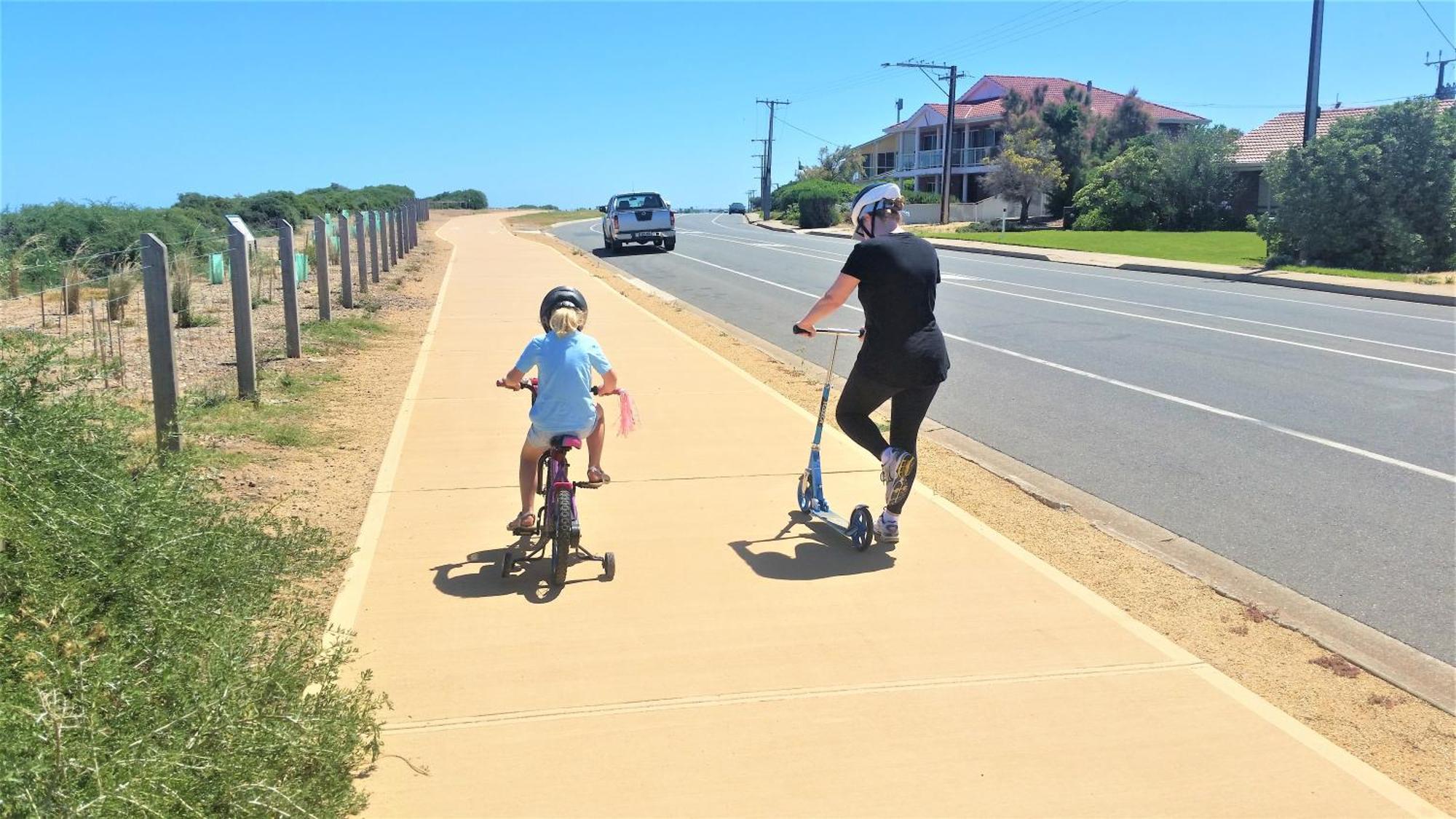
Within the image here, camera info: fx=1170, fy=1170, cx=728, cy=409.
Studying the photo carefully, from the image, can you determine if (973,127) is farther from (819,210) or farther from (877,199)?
(877,199)

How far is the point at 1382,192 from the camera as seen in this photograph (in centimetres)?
2598

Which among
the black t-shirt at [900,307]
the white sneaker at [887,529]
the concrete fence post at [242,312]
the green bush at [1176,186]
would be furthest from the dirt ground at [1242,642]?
the green bush at [1176,186]

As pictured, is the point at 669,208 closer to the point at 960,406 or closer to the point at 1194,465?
→ the point at 960,406

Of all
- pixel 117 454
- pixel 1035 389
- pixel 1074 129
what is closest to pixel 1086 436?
pixel 1035 389

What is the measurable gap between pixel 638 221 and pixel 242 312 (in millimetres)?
26103

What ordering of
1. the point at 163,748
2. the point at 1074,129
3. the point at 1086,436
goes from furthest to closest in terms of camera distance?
the point at 1074,129
the point at 1086,436
the point at 163,748

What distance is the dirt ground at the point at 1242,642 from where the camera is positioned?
4012 mm

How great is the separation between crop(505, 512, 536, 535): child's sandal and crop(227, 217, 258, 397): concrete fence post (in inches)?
179

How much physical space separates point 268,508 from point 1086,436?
19.2ft

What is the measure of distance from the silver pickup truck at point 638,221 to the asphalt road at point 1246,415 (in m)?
14.7

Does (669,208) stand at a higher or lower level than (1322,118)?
lower

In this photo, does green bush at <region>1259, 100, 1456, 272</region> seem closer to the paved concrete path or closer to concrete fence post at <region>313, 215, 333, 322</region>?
concrete fence post at <region>313, 215, 333, 322</region>

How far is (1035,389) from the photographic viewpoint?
10914 millimetres

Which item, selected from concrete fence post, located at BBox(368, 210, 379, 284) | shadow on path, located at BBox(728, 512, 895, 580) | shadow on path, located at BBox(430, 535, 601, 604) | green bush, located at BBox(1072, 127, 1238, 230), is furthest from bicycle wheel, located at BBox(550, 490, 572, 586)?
green bush, located at BBox(1072, 127, 1238, 230)
